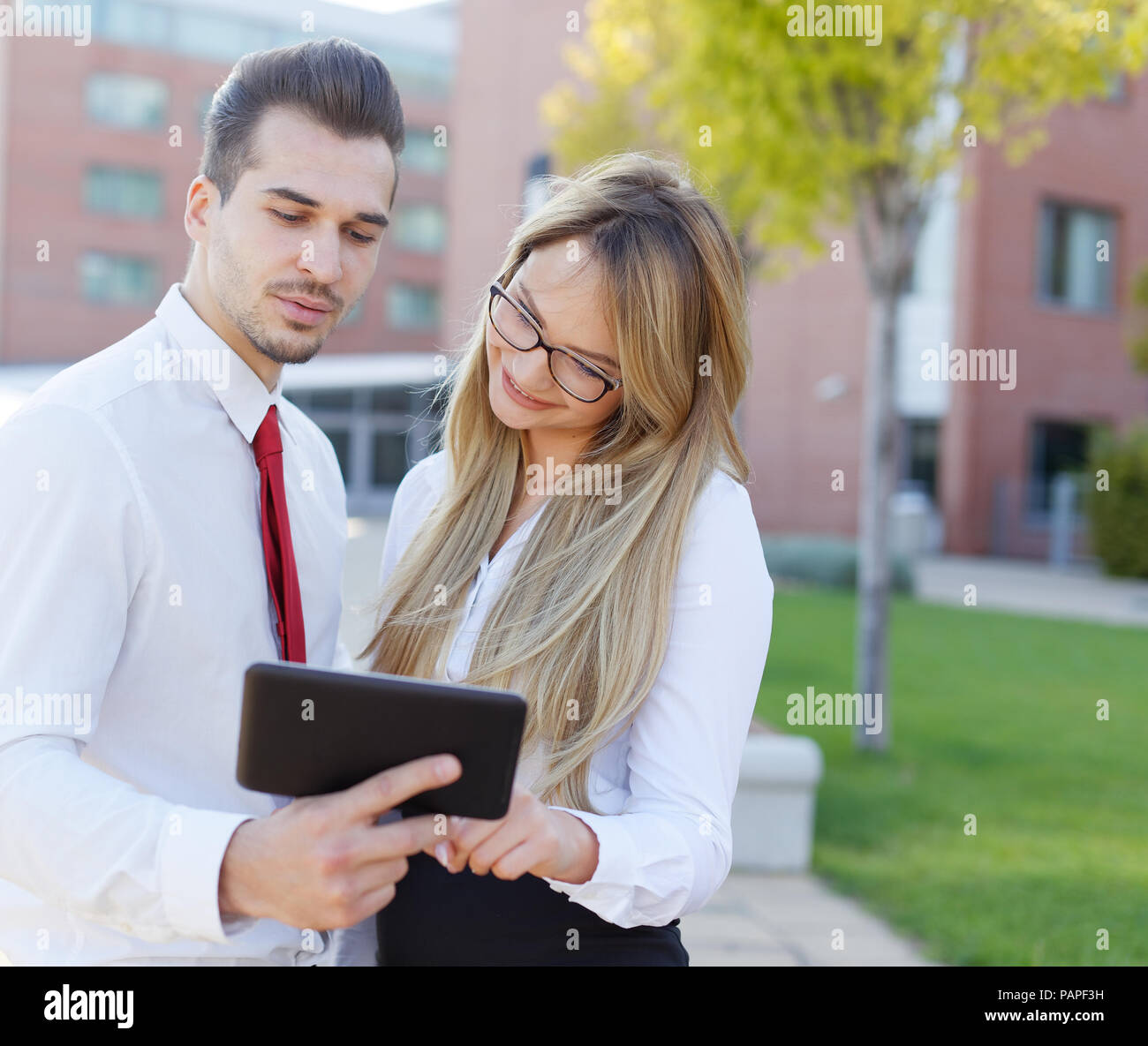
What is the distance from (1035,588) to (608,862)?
54.0 feet

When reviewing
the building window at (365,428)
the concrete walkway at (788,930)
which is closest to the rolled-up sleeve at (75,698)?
the concrete walkway at (788,930)

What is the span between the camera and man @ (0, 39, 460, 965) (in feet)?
5.14

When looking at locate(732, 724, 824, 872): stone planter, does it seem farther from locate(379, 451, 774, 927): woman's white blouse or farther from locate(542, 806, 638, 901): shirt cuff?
locate(542, 806, 638, 901): shirt cuff

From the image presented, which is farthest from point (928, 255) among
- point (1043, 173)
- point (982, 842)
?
point (982, 842)

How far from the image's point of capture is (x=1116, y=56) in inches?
249

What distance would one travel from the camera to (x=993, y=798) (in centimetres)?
609

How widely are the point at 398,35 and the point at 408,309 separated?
8.23 m

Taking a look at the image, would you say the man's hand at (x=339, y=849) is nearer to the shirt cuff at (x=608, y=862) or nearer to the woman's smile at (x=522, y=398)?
the shirt cuff at (x=608, y=862)

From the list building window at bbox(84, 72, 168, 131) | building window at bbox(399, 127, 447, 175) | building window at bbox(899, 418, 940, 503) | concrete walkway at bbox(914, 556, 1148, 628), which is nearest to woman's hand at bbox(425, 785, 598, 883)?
concrete walkway at bbox(914, 556, 1148, 628)

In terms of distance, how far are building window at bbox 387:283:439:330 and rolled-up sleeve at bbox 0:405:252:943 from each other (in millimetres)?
36924

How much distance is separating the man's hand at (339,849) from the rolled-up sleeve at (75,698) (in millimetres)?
76

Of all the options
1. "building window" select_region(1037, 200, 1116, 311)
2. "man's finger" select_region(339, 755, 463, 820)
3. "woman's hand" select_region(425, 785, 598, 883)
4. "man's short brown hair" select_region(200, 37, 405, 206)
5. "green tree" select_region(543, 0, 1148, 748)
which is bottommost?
"woman's hand" select_region(425, 785, 598, 883)

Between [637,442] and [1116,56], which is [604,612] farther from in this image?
[1116,56]

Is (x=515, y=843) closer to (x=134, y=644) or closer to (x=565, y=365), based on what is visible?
(x=134, y=644)
